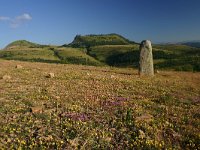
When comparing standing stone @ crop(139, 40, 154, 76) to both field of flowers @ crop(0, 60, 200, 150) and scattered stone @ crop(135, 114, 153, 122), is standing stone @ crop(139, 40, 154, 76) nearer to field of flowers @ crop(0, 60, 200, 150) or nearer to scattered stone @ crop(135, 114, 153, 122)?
field of flowers @ crop(0, 60, 200, 150)

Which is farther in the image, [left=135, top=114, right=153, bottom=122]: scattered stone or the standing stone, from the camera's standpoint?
the standing stone

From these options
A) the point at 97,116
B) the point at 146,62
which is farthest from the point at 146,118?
the point at 146,62

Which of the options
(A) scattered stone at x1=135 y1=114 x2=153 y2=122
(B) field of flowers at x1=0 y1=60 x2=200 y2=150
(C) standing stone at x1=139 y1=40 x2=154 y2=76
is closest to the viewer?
(B) field of flowers at x1=0 y1=60 x2=200 y2=150

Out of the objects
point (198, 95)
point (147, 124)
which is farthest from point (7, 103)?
point (198, 95)

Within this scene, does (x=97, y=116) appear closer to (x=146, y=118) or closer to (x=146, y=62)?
(x=146, y=118)

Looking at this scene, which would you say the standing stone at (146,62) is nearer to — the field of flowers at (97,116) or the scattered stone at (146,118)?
the field of flowers at (97,116)

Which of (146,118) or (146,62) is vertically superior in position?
(146,62)

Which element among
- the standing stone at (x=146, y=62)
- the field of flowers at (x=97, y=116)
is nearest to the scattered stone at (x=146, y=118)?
the field of flowers at (x=97, y=116)

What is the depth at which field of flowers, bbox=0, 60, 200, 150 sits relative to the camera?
60.2 ft

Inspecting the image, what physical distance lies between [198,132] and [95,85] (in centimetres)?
1402

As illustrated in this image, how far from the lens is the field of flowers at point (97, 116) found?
18344 millimetres

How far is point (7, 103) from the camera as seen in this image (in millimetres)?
24844

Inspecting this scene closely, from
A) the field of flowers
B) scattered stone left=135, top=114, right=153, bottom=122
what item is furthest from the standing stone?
scattered stone left=135, top=114, right=153, bottom=122

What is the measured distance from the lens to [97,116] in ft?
71.4
